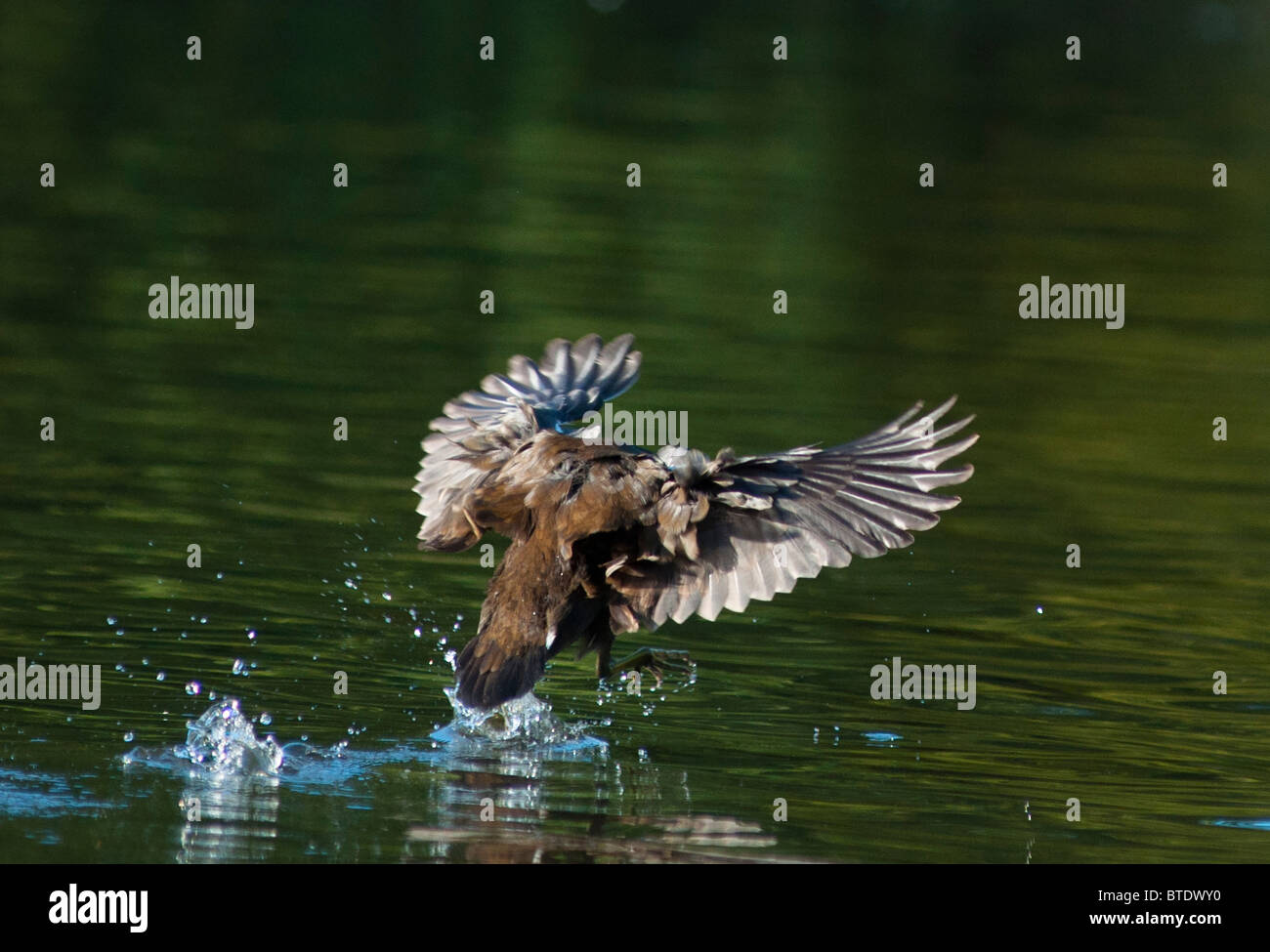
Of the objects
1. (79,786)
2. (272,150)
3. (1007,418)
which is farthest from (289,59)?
(79,786)

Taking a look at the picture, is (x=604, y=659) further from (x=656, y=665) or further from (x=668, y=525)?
(x=668, y=525)

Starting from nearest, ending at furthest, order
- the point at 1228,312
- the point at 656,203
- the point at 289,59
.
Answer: the point at 1228,312
the point at 656,203
the point at 289,59

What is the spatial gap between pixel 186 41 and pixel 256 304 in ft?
48.6

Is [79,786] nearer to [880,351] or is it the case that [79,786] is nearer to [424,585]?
[424,585]

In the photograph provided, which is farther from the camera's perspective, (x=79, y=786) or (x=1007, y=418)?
(x=1007, y=418)

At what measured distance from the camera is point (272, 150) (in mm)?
24234

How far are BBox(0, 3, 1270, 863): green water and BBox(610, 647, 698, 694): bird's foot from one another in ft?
0.65

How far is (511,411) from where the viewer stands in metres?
10.5

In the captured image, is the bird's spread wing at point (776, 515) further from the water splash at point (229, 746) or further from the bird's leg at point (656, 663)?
the water splash at point (229, 746)

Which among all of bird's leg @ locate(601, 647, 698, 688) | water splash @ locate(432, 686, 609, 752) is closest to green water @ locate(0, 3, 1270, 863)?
water splash @ locate(432, 686, 609, 752)

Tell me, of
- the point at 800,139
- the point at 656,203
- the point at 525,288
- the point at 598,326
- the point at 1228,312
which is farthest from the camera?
the point at 800,139

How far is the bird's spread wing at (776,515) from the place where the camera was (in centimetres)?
889

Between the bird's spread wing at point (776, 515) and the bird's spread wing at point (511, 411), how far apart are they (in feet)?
3.84

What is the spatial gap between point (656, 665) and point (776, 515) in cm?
121
